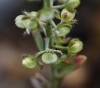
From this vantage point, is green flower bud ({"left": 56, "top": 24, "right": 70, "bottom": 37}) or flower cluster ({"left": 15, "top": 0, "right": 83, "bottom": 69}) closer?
flower cluster ({"left": 15, "top": 0, "right": 83, "bottom": 69})

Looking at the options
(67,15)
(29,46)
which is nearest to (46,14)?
(67,15)

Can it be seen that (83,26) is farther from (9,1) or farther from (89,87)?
(9,1)

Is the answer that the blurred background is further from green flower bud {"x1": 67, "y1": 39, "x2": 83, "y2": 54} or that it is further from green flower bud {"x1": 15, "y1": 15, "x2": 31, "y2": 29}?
green flower bud {"x1": 15, "y1": 15, "x2": 31, "y2": 29}

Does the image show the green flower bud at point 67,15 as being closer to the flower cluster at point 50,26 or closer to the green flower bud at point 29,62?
the flower cluster at point 50,26

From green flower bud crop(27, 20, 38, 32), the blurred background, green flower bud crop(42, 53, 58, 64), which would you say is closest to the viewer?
green flower bud crop(27, 20, 38, 32)

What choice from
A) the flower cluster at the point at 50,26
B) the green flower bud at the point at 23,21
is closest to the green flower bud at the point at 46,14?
the flower cluster at the point at 50,26

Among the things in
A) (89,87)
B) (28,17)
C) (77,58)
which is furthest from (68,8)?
(89,87)

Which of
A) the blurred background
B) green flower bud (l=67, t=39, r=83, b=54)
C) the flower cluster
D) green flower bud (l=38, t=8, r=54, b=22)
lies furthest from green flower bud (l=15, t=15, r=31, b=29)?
the blurred background

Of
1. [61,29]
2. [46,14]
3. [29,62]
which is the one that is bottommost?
[29,62]

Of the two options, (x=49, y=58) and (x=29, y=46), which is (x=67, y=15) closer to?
(x=49, y=58)
